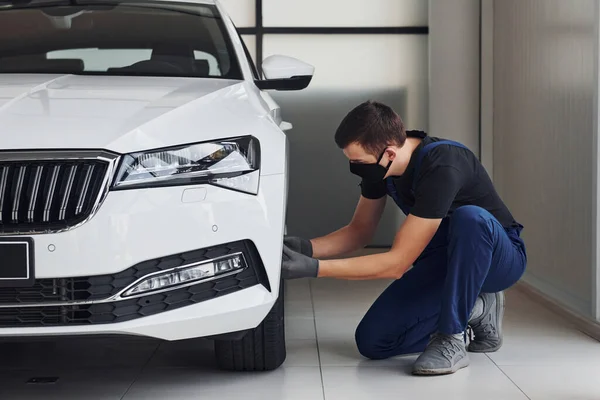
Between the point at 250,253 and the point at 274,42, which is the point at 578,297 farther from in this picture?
the point at 274,42

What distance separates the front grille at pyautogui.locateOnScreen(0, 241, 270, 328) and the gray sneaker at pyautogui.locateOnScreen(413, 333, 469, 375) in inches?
33.1

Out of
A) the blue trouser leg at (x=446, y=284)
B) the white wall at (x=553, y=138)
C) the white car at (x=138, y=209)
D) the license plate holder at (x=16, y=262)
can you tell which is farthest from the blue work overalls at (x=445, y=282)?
the license plate holder at (x=16, y=262)

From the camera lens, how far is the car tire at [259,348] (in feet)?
8.94

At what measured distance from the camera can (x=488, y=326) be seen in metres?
3.16

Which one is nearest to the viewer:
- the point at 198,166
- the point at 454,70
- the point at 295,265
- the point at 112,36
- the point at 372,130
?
the point at 198,166

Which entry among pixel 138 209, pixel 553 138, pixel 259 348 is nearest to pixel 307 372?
pixel 259 348

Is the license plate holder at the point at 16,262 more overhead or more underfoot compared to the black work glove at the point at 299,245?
more overhead

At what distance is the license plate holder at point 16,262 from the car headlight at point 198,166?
Answer: 0.26 meters

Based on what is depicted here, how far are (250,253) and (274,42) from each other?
448 centimetres

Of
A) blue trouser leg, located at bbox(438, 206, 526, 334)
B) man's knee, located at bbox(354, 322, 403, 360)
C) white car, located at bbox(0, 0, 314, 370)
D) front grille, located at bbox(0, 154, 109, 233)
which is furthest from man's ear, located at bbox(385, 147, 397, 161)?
front grille, located at bbox(0, 154, 109, 233)

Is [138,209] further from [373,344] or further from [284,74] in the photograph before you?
[373,344]

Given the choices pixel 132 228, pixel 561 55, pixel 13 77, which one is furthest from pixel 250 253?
pixel 561 55

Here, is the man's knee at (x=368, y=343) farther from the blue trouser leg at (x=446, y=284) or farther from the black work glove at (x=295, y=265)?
the black work glove at (x=295, y=265)

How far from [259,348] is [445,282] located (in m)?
0.63
